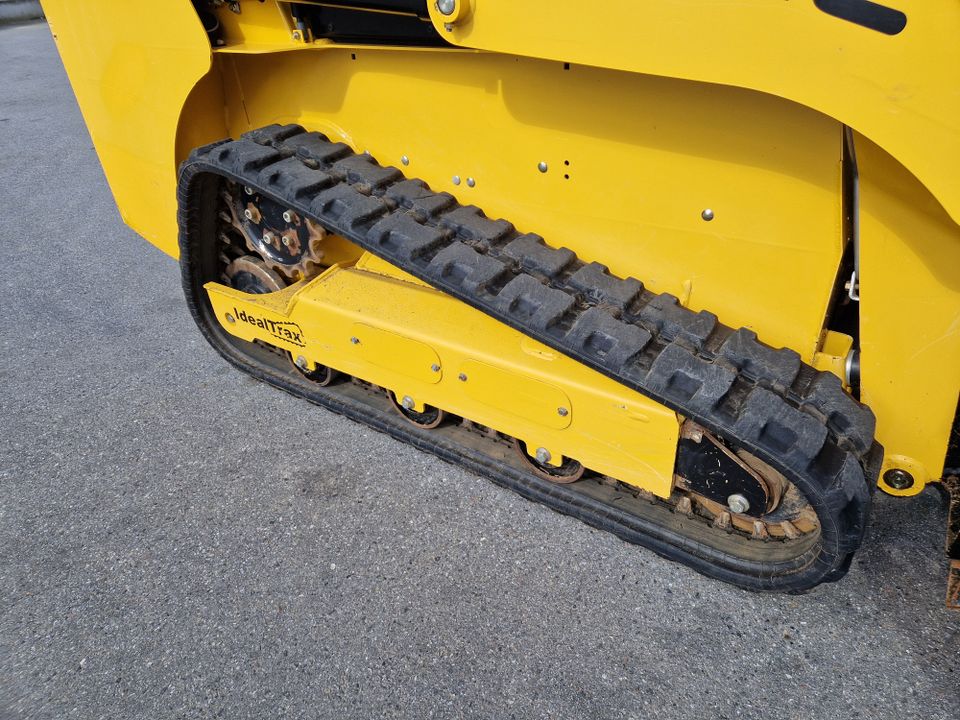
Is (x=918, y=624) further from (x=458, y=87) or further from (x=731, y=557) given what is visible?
(x=458, y=87)

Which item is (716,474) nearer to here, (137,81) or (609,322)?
(609,322)

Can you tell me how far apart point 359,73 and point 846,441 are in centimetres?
151

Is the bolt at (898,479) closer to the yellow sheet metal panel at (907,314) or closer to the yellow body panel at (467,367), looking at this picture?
the yellow sheet metal panel at (907,314)

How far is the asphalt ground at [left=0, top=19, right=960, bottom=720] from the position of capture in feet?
5.08

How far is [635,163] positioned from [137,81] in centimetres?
155

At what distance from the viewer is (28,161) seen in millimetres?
4793

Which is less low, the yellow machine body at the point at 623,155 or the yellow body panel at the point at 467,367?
the yellow machine body at the point at 623,155

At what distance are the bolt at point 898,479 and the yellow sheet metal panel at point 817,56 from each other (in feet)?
2.33

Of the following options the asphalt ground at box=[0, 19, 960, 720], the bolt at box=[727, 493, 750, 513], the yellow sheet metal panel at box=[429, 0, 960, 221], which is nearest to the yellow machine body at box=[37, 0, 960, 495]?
the yellow sheet metal panel at box=[429, 0, 960, 221]

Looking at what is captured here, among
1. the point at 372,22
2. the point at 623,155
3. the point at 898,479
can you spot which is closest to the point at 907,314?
the point at 898,479

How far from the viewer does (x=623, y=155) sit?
158 cm

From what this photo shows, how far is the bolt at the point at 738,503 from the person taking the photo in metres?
1.66

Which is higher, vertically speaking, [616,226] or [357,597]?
[616,226]

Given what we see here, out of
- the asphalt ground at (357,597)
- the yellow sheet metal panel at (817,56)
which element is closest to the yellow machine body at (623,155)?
the yellow sheet metal panel at (817,56)
